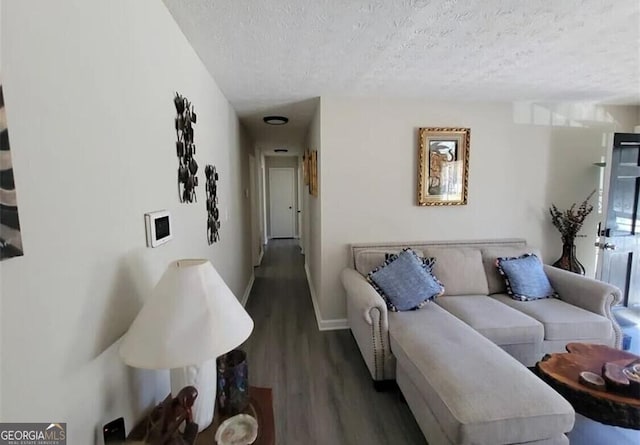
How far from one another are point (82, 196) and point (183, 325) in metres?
0.45

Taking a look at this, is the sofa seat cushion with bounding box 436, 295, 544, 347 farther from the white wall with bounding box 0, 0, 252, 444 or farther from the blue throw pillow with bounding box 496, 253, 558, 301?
the white wall with bounding box 0, 0, 252, 444

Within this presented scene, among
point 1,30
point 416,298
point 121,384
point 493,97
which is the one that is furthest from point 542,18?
point 121,384

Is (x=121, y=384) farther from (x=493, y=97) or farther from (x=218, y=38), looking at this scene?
(x=493, y=97)

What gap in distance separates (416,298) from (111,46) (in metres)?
2.38

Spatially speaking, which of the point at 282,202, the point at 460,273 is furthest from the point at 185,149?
the point at 282,202

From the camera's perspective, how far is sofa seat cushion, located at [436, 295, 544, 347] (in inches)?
89.6

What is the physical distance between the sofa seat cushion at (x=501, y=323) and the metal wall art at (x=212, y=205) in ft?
6.58

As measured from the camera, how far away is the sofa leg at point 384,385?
2254mm

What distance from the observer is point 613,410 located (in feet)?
5.16

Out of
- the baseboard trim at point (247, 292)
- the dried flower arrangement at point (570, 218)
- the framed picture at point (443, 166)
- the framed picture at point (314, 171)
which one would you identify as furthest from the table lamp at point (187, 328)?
the dried flower arrangement at point (570, 218)

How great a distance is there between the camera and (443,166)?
10.6 ft

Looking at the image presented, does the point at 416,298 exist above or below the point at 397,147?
below

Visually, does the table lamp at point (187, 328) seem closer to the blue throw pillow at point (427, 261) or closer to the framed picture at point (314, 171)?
the blue throw pillow at point (427, 261)

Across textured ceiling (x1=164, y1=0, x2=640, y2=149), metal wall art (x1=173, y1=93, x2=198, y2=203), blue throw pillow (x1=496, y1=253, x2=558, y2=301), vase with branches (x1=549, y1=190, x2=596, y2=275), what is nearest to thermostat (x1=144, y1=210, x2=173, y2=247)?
metal wall art (x1=173, y1=93, x2=198, y2=203)
